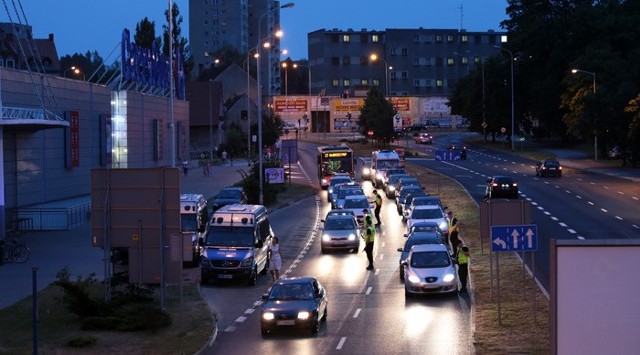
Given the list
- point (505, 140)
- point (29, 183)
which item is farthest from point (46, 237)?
point (505, 140)

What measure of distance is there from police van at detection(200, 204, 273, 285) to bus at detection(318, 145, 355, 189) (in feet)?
124

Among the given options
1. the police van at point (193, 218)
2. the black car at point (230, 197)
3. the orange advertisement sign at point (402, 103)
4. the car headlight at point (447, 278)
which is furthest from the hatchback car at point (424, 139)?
the car headlight at point (447, 278)

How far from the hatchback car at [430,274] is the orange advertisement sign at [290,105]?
11902 cm

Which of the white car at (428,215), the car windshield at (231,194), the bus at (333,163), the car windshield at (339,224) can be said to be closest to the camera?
the car windshield at (339,224)

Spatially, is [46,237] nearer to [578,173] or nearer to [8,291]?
[8,291]

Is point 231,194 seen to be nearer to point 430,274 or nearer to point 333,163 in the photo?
point 333,163

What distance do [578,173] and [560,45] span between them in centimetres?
3370

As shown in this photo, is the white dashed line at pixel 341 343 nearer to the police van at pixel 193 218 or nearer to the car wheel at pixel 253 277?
the car wheel at pixel 253 277

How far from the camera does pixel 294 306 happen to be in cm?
2409

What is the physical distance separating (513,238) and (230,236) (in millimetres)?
12009

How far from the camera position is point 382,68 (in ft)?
579

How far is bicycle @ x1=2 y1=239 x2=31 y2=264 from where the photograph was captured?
36.5 m

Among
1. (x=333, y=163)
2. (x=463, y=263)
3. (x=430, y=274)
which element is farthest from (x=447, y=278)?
(x=333, y=163)

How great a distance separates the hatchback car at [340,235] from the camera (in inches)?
1596
